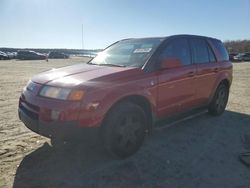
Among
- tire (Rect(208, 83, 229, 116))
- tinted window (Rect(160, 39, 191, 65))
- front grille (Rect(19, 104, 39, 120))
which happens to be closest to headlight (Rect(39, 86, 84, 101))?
front grille (Rect(19, 104, 39, 120))

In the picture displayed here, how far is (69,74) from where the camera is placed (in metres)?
4.27

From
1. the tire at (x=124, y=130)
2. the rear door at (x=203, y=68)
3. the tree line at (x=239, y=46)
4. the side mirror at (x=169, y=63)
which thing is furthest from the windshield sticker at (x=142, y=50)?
the tree line at (x=239, y=46)

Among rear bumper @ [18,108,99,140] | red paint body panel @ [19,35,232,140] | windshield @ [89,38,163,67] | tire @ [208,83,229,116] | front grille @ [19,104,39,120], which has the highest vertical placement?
windshield @ [89,38,163,67]

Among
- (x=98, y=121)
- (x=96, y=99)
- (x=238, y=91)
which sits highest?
(x=96, y=99)

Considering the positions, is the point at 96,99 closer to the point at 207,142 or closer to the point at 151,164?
the point at 151,164

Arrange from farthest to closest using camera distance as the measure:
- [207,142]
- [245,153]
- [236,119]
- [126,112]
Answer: [236,119] → [207,142] → [245,153] → [126,112]

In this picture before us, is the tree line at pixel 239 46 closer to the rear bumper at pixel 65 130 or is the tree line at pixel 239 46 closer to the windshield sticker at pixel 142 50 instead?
the windshield sticker at pixel 142 50

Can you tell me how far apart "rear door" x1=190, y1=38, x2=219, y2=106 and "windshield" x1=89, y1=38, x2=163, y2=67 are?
111 centimetres

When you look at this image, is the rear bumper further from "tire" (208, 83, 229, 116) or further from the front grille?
"tire" (208, 83, 229, 116)

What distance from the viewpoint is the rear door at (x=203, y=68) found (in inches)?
228

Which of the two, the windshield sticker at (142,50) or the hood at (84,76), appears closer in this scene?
the hood at (84,76)

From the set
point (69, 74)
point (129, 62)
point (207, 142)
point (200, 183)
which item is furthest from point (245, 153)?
point (69, 74)

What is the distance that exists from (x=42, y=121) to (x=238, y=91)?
29.8 feet

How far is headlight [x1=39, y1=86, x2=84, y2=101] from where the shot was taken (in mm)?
3682
